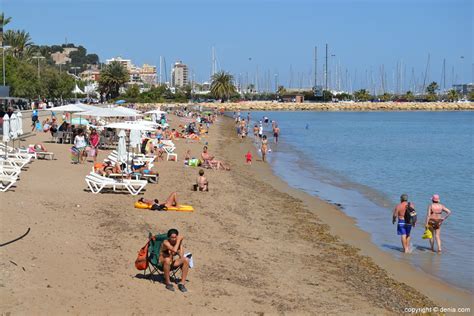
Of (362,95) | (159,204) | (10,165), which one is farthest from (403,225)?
(362,95)

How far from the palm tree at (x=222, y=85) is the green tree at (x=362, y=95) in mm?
45484

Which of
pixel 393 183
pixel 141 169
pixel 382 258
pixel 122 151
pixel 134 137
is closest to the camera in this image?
pixel 382 258

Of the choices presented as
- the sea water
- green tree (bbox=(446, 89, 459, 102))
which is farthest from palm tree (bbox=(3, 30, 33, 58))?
green tree (bbox=(446, 89, 459, 102))

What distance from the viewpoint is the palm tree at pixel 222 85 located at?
433ft

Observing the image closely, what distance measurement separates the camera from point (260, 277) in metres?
9.32

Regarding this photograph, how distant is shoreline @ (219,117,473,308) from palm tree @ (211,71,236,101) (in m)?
113

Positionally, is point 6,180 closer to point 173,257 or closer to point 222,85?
point 173,257

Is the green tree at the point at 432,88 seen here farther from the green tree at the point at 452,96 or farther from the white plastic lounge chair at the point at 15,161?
the white plastic lounge chair at the point at 15,161

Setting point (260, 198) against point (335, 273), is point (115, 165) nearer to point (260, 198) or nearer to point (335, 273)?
point (260, 198)

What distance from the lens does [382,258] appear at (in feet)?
39.7

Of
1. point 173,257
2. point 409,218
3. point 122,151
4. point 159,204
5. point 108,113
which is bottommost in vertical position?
point 409,218

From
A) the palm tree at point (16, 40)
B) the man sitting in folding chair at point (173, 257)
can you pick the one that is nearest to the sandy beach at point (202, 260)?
the man sitting in folding chair at point (173, 257)

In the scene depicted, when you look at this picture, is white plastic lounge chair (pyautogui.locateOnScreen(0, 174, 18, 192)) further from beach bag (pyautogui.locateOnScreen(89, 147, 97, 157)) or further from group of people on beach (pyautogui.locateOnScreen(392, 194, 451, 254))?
group of people on beach (pyautogui.locateOnScreen(392, 194, 451, 254))

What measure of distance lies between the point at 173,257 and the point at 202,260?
1710mm
